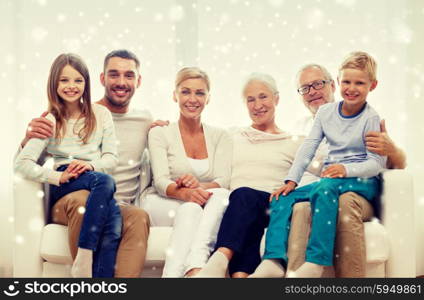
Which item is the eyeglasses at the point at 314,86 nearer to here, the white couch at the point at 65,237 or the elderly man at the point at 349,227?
the elderly man at the point at 349,227

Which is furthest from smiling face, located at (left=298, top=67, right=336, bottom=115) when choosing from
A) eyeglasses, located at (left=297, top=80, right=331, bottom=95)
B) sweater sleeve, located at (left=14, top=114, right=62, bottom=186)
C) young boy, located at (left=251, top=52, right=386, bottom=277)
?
sweater sleeve, located at (left=14, top=114, right=62, bottom=186)

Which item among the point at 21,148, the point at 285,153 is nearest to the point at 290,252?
the point at 285,153

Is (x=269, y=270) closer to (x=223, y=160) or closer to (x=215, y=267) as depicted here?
(x=215, y=267)

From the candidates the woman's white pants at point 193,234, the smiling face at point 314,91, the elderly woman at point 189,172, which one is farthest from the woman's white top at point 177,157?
the smiling face at point 314,91

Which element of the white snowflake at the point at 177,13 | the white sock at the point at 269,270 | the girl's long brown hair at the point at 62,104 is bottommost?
the white sock at the point at 269,270

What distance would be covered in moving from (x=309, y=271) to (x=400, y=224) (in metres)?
0.43

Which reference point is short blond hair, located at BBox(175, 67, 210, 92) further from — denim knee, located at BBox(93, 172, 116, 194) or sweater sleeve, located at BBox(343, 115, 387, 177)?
sweater sleeve, located at BBox(343, 115, 387, 177)

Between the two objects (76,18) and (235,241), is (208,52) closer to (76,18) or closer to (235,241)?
(76,18)

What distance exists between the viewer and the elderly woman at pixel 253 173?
6.64ft

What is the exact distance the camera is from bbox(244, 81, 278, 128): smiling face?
2.48 meters

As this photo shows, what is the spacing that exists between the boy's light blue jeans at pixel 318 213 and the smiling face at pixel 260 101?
0.47 m

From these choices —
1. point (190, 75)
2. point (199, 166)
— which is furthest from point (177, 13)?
point (199, 166)

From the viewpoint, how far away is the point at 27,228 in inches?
83.8

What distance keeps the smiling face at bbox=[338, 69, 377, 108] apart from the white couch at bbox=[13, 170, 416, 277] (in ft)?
0.96
